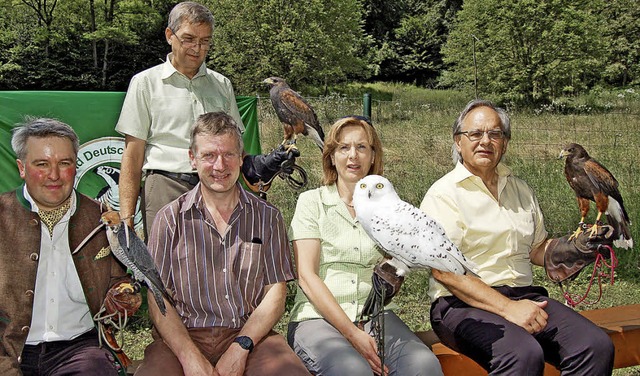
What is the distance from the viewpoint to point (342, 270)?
276 centimetres

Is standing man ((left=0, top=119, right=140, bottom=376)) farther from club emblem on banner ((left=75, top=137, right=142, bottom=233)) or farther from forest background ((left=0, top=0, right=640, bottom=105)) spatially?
forest background ((left=0, top=0, right=640, bottom=105))

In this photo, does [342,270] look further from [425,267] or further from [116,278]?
[116,278]

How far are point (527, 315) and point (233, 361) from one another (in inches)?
51.5

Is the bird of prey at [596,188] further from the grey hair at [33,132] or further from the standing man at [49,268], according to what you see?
the grey hair at [33,132]

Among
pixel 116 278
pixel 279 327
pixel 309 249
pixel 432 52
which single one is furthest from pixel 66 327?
pixel 432 52

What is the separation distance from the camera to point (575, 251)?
2.89m

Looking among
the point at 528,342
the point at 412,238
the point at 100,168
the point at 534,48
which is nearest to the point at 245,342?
the point at 412,238

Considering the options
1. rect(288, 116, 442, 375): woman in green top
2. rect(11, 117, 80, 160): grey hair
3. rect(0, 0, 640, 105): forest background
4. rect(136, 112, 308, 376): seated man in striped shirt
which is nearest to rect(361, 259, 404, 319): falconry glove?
rect(288, 116, 442, 375): woman in green top

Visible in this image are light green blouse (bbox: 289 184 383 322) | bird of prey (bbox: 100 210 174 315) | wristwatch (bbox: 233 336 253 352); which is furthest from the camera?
light green blouse (bbox: 289 184 383 322)

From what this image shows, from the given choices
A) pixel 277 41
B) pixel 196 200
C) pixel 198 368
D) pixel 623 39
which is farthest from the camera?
pixel 623 39

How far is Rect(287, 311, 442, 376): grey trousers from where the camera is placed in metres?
2.39

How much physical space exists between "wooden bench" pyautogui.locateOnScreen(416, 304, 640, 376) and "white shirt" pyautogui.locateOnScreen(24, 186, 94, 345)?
1.63m

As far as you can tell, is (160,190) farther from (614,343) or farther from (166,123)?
(614,343)

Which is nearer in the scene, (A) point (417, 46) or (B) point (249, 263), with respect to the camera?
(B) point (249, 263)
